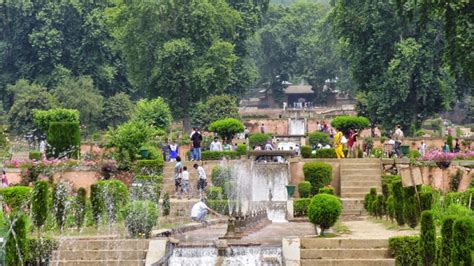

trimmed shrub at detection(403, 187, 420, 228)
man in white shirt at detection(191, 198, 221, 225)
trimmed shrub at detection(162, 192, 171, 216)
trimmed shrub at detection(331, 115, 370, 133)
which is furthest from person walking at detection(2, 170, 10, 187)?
trimmed shrub at detection(331, 115, 370, 133)

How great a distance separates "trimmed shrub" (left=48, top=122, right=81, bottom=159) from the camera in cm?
3697

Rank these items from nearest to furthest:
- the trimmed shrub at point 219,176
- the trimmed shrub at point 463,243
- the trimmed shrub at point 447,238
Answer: the trimmed shrub at point 463,243, the trimmed shrub at point 447,238, the trimmed shrub at point 219,176

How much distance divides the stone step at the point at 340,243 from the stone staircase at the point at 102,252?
3.19 metres

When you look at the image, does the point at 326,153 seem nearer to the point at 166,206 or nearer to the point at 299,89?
the point at 166,206

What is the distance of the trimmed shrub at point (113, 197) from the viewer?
1053 inches

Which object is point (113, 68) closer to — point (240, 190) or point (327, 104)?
point (327, 104)

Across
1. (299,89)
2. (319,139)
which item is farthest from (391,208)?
(299,89)

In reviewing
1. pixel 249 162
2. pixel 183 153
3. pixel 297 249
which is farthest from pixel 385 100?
pixel 297 249

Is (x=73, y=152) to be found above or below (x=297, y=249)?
above

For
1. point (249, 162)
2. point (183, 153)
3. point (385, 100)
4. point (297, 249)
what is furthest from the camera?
point (385, 100)

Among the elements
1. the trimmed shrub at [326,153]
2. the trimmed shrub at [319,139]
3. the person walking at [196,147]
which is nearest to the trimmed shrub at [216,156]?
the person walking at [196,147]

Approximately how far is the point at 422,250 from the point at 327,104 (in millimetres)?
63614

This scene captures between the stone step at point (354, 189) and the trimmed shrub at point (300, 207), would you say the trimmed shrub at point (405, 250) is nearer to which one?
the trimmed shrub at point (300, 207)

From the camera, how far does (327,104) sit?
83375 millimetres
